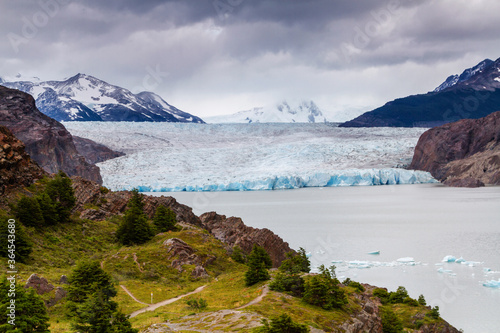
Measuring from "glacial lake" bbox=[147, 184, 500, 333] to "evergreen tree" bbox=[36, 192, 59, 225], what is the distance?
19.2 meters

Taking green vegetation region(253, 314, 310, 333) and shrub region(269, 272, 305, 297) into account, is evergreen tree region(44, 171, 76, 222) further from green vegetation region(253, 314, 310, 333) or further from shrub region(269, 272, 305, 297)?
green vegetation region(253, 314, 310, 333)

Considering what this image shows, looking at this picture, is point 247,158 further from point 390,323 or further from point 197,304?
point 197,304

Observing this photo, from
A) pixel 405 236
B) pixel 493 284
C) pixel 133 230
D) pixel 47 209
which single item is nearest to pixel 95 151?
pixel 405 236

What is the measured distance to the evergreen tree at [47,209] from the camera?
2808 centimetres

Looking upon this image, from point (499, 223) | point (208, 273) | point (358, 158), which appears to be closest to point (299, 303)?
point (208, 273)

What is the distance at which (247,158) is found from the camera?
372ft

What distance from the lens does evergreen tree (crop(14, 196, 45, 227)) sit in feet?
88.0

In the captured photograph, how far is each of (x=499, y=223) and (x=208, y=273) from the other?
40.9 m

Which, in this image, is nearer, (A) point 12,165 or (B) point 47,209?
(B) point 47,209

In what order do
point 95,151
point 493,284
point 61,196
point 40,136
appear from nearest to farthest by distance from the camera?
1. point 493,284
2. point 61,196
3. point 40,136
4. point 95,151

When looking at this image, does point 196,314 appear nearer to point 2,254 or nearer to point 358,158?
point 2,254

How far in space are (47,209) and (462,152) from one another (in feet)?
390

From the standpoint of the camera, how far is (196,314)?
53.2ft

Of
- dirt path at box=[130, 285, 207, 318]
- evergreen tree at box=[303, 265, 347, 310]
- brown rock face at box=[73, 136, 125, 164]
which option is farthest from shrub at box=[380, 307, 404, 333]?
brown rock face at box=[73, 136, 125, 164]
